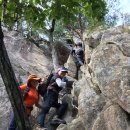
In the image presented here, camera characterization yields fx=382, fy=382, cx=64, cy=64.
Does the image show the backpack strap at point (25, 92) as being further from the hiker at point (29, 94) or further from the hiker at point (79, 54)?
the hiker at point (79, 54)

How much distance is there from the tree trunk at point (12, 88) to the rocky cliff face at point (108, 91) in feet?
10.9

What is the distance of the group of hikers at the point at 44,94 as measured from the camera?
45.9ft

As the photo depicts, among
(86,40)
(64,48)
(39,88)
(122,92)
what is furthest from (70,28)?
(122,92)

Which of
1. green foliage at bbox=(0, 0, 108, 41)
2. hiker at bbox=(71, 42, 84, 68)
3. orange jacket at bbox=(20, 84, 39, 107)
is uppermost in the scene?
green foliage at bbox=(0, 0, 108, 41)

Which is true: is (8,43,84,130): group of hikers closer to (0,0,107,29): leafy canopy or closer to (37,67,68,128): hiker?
(37,67,68,128): hiker

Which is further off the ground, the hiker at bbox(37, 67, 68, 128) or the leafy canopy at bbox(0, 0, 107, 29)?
the leafy canopy at bbox(0, 0, 107, 29)

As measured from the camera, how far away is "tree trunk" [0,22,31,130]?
10.4 m

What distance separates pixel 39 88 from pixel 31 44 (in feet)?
36.3

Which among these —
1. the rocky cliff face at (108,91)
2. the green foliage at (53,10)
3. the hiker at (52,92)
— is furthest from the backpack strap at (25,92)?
the green foliage at (53,10)

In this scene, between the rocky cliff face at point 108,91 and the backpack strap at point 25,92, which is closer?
the rocky cliff face at point 108,91

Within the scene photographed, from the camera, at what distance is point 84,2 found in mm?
9797

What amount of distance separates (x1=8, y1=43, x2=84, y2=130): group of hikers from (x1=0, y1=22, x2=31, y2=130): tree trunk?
3.20 metres

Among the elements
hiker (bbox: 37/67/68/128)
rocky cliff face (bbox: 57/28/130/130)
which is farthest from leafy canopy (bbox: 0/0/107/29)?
hiker (bbox: 37/67/68/128)

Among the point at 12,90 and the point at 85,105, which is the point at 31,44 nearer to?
the point at 85,105
